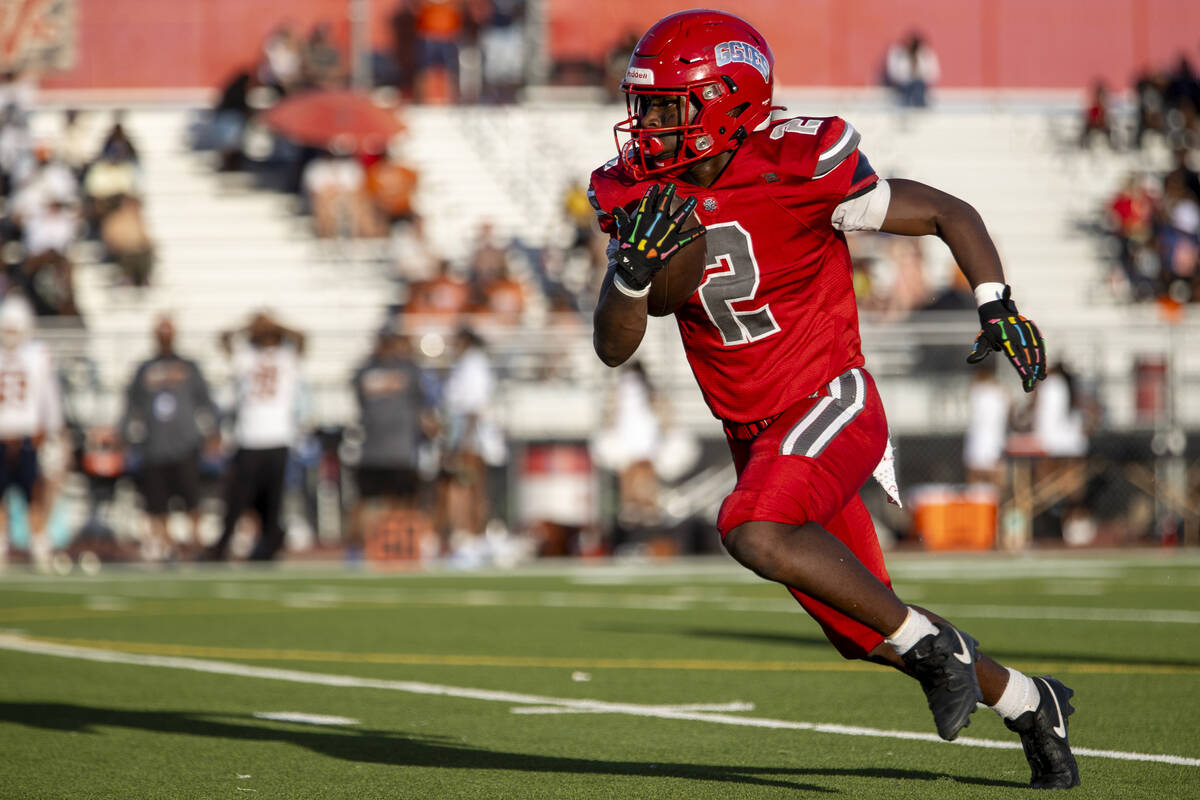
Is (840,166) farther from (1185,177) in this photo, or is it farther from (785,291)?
(1185,177)

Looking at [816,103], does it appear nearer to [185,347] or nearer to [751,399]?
[185,347]

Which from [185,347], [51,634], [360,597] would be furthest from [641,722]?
[185,347]

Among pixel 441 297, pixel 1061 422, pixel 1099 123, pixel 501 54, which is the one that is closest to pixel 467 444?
pixel 441 297

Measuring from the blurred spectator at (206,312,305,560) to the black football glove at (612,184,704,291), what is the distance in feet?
34.2

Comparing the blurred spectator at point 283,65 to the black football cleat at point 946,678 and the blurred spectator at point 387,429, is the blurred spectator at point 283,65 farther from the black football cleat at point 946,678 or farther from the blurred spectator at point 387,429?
the black football cleat at point 946,678

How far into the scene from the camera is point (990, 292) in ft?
14.3

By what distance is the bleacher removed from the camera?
1609cm

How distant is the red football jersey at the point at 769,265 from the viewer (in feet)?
14.8

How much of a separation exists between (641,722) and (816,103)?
21.2 m

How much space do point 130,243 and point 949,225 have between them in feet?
52.0

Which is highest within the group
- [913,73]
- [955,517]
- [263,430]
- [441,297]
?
[913,73]

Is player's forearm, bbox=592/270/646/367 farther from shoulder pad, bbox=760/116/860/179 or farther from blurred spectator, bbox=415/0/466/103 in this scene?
blurred spectator, bbox=415/0/466/103

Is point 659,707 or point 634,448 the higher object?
point 659,707

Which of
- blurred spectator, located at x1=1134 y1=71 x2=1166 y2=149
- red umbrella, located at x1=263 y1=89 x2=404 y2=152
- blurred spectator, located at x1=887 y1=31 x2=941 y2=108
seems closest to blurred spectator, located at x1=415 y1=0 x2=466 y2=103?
red umbrella, located at x1=263 y1=89 x2=404 y2=152
